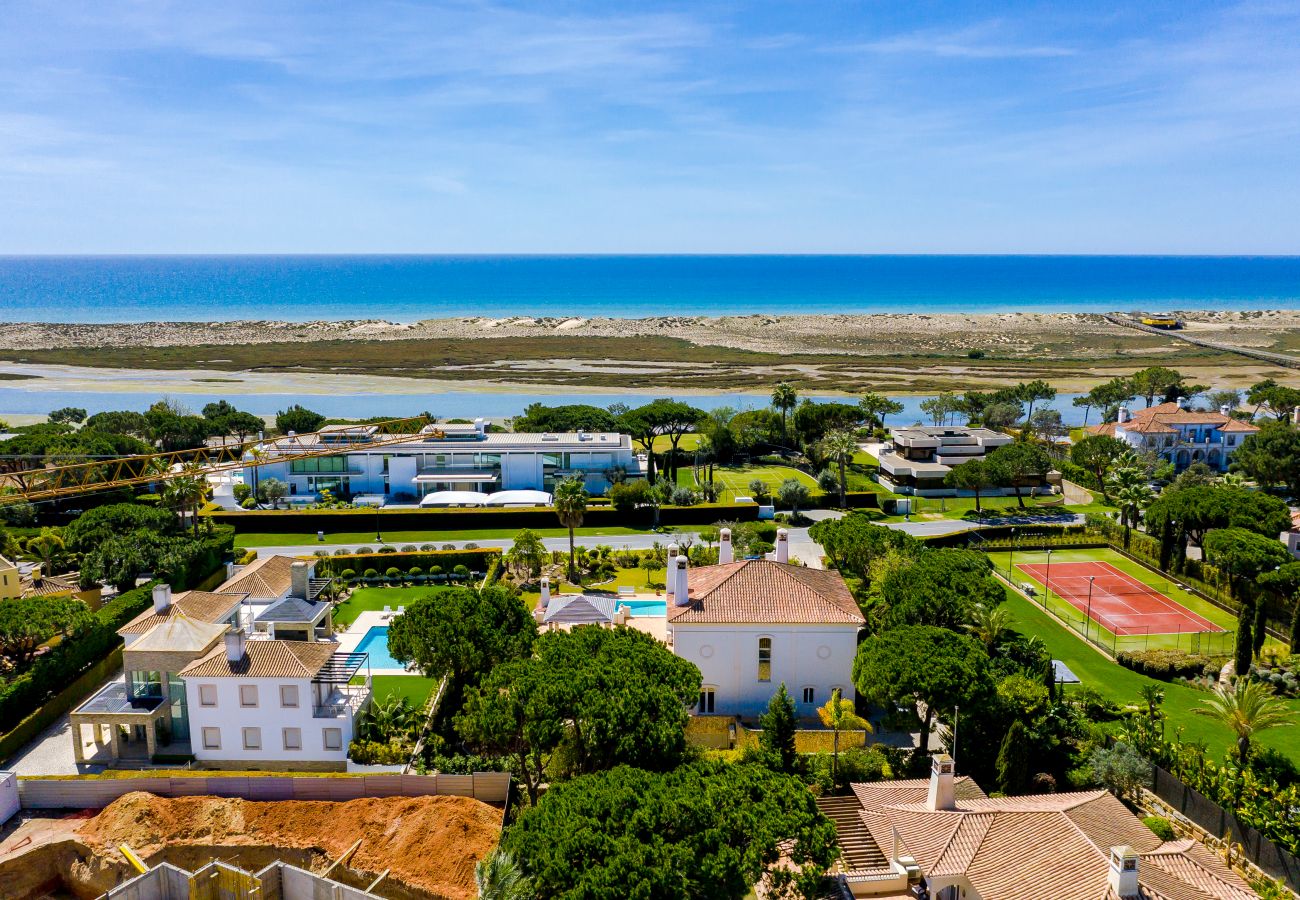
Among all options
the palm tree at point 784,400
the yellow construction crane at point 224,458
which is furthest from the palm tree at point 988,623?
the yellow construction crane at point 224,458

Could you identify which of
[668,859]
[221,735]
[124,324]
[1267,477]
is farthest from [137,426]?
[124,324]

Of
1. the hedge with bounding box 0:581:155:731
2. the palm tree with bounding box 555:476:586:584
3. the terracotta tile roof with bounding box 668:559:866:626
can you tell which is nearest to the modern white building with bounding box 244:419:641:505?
the palm tree with bounding box 555:476:586:584

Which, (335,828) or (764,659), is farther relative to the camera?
(764,659)

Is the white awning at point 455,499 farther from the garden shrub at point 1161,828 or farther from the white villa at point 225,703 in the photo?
the garden shrub at point 1161,828

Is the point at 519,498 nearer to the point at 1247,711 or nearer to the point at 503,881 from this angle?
the point at 1247,711

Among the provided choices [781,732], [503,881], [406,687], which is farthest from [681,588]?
[503,881]

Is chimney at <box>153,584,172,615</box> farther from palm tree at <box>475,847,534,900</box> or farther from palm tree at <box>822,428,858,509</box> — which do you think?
palm tree at <box>822,428,858,509</box>
